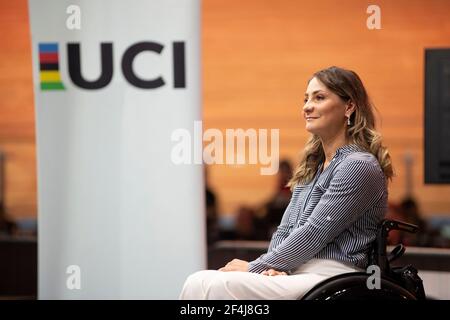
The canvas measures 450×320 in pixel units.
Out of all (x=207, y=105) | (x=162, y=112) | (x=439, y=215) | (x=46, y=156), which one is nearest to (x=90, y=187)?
(x=46, y=156)

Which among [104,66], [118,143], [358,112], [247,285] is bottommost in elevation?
[247,285]

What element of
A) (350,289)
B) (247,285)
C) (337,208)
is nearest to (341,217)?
(337,208)

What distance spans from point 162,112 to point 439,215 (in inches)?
154

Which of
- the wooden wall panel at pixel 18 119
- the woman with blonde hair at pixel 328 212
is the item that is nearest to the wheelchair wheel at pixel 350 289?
the woman with blonde hair at pixel 328 212

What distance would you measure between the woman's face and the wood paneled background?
138 inches

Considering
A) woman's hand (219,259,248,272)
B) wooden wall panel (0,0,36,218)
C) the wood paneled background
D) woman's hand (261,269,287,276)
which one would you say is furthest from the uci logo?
wooden wall panel (0,0,36,218)

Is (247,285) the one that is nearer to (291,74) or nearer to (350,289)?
(350,289)

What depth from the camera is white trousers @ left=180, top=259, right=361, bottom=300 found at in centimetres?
246

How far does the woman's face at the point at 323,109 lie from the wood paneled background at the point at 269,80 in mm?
3496

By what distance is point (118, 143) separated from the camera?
3523 millimetres

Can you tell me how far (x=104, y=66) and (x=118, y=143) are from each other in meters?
0.38

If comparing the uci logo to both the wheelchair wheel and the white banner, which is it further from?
the wheelchair wheel

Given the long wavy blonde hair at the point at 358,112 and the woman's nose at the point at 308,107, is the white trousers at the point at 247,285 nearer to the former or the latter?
the long wavy blonde hair at the point at 358,112

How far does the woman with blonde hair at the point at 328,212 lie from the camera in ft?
8.16
